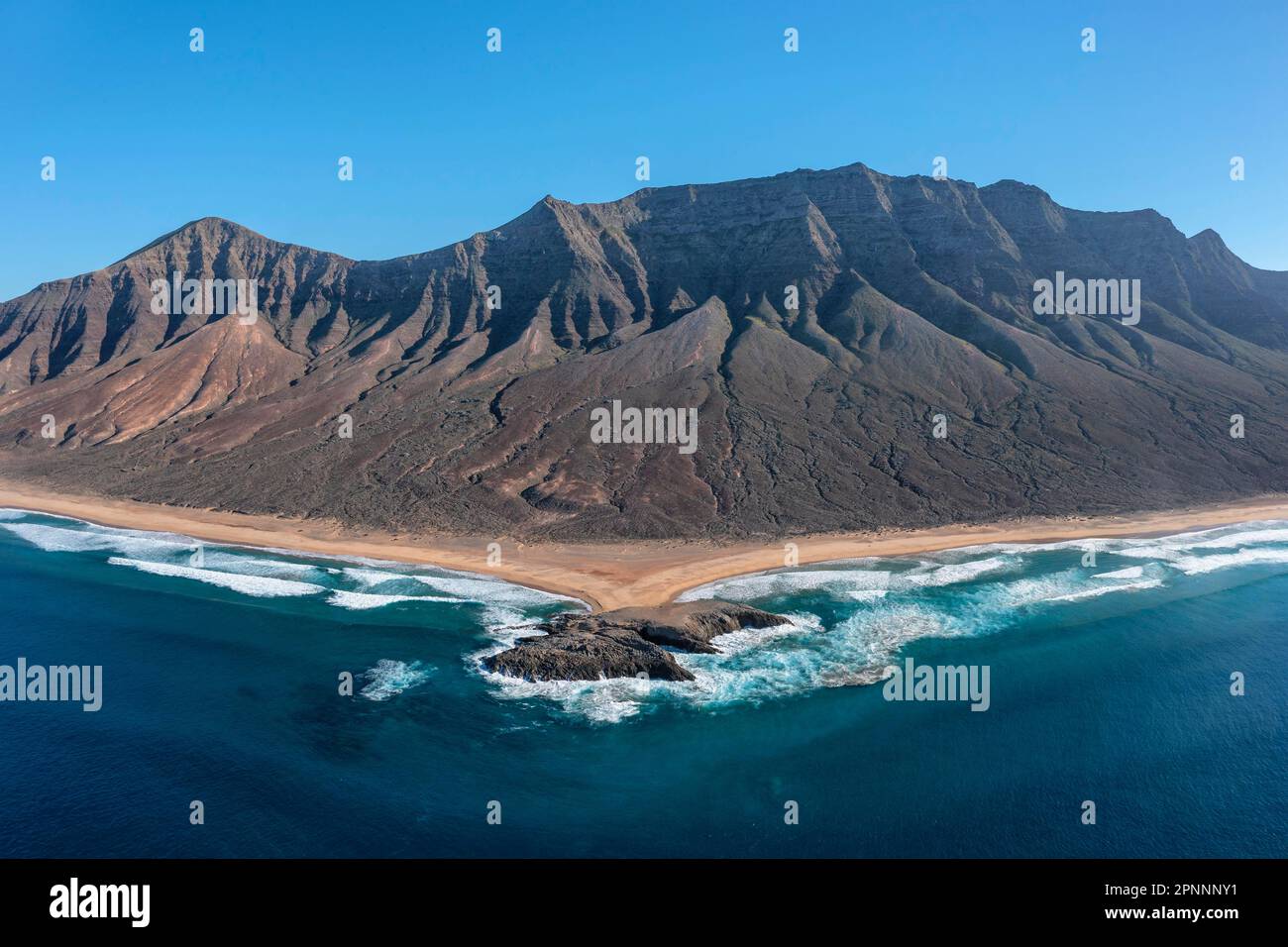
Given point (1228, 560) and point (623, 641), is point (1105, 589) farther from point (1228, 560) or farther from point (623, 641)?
point (623, 641)

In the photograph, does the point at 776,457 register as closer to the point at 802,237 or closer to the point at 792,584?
the point at 792,584

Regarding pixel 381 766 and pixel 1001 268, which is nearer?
pixel 381 766

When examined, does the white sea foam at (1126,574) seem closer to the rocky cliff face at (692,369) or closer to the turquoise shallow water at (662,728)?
the turquoise shallow water at (662,728)

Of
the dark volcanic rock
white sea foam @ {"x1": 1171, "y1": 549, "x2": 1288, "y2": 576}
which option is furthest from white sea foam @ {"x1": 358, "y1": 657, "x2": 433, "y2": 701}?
white sea foam @ {"x1": 1171, "y1": 549, "x2": 1288, "y2": 576}

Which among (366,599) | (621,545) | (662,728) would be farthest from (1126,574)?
(366,599)

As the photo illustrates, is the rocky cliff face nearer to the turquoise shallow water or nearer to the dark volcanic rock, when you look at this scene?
the dark volcanic rock

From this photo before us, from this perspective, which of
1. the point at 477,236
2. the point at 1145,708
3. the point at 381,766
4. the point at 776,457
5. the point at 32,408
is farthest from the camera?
the point at 477,236

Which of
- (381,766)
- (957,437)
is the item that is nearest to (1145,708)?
(381,766)
